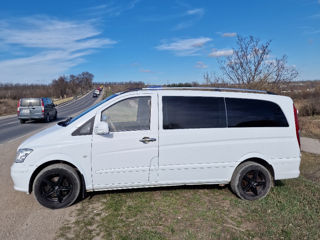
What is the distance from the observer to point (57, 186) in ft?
12.2

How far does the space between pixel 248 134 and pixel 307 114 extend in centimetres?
1788

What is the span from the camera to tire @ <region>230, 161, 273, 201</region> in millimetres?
4070

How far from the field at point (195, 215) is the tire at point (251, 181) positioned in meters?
0.14

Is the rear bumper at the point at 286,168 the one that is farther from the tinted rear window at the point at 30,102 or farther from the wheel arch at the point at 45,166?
the tinted rear window at the point at 30,102

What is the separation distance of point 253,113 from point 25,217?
414 cm

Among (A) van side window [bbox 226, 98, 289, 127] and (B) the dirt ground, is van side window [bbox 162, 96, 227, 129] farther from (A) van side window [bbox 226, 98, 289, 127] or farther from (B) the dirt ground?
(B) the dirt ground

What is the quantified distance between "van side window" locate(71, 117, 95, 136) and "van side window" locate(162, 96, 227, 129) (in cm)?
122

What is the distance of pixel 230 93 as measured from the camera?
13.8ft

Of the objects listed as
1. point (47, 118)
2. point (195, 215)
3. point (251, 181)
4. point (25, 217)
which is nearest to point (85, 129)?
point (25, 217)

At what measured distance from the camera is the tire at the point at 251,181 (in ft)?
13.4

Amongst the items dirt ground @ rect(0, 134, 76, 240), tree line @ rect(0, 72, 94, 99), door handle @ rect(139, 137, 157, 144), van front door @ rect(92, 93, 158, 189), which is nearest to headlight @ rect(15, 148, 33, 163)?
dirt ground @ rect(0, 134, 76, 240)

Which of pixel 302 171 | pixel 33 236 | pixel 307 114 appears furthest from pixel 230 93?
pixel 307 114

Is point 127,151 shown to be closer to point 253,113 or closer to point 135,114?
point 135,114

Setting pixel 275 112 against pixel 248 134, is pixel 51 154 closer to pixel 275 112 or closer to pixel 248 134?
pixel 248 134
